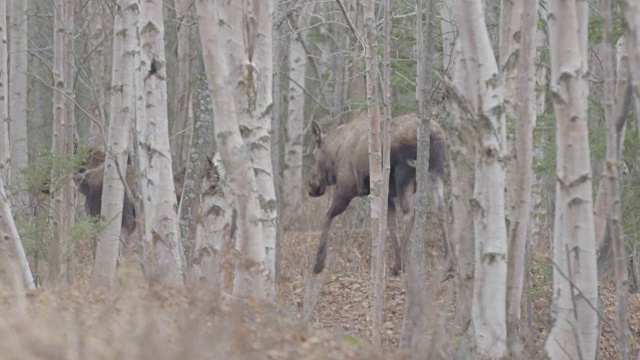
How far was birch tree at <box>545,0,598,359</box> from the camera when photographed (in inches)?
249

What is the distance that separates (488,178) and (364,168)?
7040 mm

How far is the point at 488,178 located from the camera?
6527mm

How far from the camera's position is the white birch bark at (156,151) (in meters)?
7.94

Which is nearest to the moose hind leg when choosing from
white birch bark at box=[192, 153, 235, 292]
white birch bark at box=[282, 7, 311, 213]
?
white birch bark at box=[192, 153, 235, 292]

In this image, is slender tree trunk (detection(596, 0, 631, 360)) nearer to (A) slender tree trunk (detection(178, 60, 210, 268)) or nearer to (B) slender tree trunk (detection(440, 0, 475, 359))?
(B) slender tree trunk (detection(440, 0, 475, 359))

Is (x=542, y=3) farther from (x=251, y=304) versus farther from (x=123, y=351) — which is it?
(x=123, y=351)

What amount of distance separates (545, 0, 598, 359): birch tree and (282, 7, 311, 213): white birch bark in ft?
45.1

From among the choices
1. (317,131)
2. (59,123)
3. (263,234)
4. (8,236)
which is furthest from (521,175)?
(317,131)

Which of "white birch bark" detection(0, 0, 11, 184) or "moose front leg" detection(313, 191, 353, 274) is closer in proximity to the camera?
"white birch bark" detection(0, 0, 11, 184)

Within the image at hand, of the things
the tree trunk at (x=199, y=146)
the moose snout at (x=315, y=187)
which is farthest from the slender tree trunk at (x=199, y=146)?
the moose snout at (x=315, y=187)

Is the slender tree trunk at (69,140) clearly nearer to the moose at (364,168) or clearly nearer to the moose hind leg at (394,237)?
the moose at (364,168)

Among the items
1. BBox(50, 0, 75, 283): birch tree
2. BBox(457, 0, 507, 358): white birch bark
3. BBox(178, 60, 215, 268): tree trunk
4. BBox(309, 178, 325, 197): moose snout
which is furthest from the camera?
BBox(309, 178, 325, 197): moose snout

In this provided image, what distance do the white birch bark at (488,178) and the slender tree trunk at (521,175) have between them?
35cm

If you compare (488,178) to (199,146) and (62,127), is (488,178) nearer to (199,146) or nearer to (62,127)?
(199,146)
